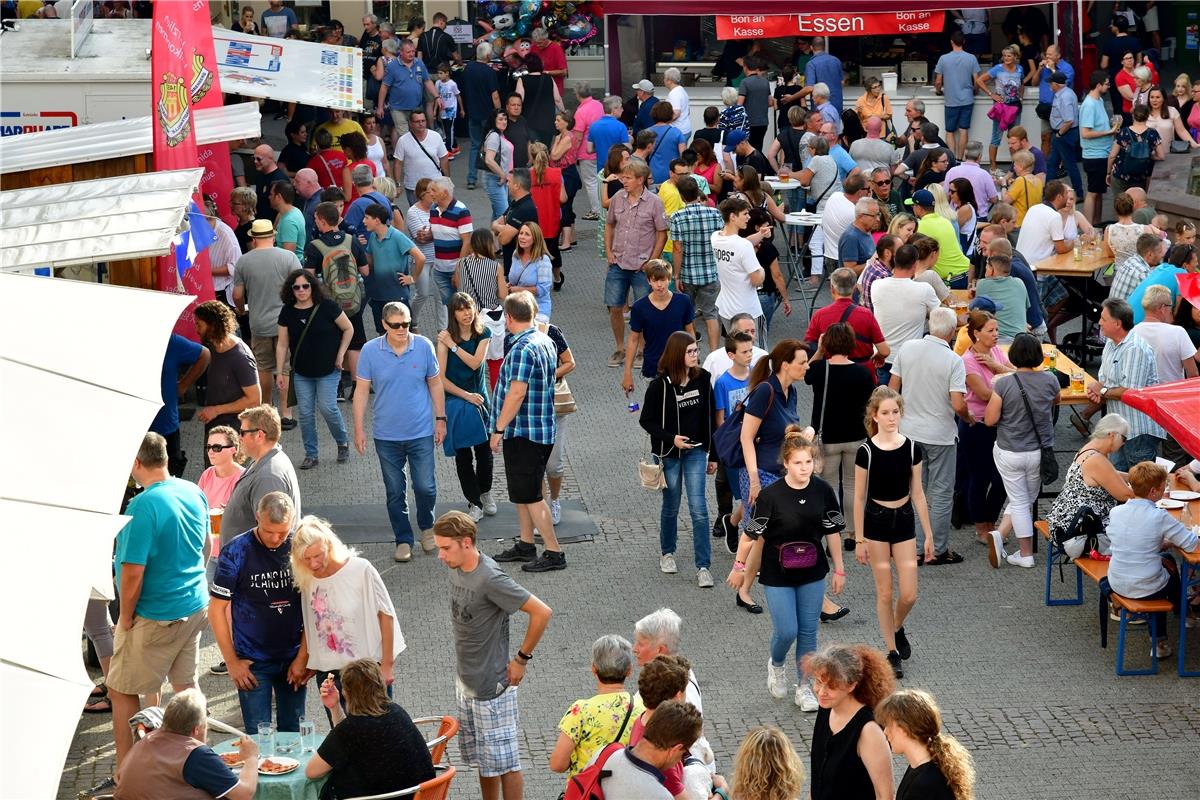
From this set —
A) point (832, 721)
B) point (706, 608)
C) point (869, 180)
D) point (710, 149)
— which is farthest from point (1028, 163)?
point (832, 721)

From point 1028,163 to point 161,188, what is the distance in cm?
849

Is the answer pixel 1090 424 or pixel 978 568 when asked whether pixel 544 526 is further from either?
pixel 1090 424

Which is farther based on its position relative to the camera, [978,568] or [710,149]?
[710,149]

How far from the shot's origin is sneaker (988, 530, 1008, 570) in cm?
1043

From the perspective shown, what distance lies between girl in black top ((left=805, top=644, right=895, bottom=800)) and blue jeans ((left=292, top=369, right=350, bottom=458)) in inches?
244

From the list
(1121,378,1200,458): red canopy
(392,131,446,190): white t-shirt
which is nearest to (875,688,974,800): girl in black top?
(1121,378,1200,458): red canopy

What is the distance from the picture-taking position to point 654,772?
19.0 ft

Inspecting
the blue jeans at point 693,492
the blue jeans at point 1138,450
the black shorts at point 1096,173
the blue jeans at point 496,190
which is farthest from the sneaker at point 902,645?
the black shorts at point 1096,173

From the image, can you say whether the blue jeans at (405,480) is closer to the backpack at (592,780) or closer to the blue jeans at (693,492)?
the blue jeans at (693,492)

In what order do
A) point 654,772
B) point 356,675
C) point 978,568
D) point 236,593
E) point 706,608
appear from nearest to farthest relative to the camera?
1. point 654,772
2. point 356,675
3. point 236,593
4. point 706,608
5. point 978,568

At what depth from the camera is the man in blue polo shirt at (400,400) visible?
10109mm

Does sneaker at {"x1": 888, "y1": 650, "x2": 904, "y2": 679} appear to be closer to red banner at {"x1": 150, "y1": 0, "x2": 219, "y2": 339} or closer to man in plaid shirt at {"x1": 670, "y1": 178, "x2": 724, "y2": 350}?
man in plaid shirt at {"x1": 670, "y1": 178, "x2": 724, "y2": 350}

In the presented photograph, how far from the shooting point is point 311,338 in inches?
456

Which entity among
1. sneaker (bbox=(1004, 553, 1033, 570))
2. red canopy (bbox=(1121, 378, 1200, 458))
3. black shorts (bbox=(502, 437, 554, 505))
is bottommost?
sneaker (bbox=(1004, 553, 1033, 570))
